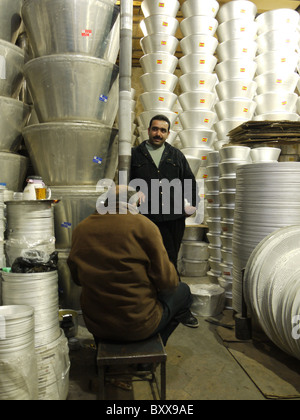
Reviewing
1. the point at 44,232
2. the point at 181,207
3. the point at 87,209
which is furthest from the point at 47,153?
the point at 181,207

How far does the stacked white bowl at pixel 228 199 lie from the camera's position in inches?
162

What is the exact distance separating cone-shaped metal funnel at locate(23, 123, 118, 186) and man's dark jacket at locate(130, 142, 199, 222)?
403 millimetres

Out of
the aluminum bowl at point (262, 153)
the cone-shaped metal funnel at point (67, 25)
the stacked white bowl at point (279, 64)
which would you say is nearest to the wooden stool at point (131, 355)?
the aluminum bowl at point (262, 153)

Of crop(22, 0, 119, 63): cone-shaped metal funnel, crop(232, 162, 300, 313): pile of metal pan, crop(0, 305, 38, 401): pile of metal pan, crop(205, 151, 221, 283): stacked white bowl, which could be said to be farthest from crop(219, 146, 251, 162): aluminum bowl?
crop(0, 305, 38, 401): pile of metal pan

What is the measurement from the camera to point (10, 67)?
3.82m

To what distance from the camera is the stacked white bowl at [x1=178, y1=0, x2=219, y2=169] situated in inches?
207

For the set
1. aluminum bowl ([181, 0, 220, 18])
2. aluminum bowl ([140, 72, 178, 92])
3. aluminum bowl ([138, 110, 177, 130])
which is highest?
aluminum bowl ([181, 0, 220, 18])

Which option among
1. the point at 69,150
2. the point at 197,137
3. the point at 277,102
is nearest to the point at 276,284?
the point at 69,150

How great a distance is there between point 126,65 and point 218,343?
301 cm

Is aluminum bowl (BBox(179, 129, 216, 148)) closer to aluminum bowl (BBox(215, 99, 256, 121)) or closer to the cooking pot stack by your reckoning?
aluminum bowl (BBox(215, 99, 256, 121))

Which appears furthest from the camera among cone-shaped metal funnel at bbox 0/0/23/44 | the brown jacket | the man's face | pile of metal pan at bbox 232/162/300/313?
cone-shaped metal funnel at bbox 0/0/23/44

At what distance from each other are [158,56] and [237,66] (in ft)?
3.98

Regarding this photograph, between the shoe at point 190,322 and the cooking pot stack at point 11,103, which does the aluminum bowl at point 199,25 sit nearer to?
the cooking pot stack at point 11,103

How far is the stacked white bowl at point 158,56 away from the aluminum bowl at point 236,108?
2.51 ft
